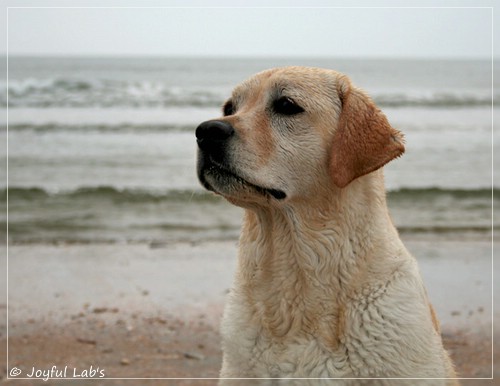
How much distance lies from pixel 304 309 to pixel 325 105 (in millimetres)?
912

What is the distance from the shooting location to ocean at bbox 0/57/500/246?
9741mm

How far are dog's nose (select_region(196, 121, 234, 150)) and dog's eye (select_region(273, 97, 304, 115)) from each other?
11.3 inches

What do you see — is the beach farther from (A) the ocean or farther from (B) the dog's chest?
(B) the dog's chest

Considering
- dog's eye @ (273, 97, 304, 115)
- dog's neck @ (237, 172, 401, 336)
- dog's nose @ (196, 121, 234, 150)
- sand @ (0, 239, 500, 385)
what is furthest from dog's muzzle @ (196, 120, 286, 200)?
→ sand @ (0, 239, 500, 385)

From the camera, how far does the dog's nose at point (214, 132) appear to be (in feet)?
10.2

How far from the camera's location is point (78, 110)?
22016 mm

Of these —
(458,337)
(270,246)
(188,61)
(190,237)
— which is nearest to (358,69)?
(188,61)

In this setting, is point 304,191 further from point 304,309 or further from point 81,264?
point 81,264

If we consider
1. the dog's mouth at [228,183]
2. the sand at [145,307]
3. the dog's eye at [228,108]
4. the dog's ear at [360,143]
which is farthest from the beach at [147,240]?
the dog's ear at [360,143]

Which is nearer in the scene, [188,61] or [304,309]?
[304,309]

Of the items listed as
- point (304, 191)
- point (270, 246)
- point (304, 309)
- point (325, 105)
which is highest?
point (325, 105)

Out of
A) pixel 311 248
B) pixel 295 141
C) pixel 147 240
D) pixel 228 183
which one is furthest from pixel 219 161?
pixel 147 240

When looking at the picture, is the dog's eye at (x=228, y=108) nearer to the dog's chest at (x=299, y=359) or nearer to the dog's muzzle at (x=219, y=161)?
the dog's muzzle at (x=219, y=161)

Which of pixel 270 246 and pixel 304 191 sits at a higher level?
pixel 304 191
